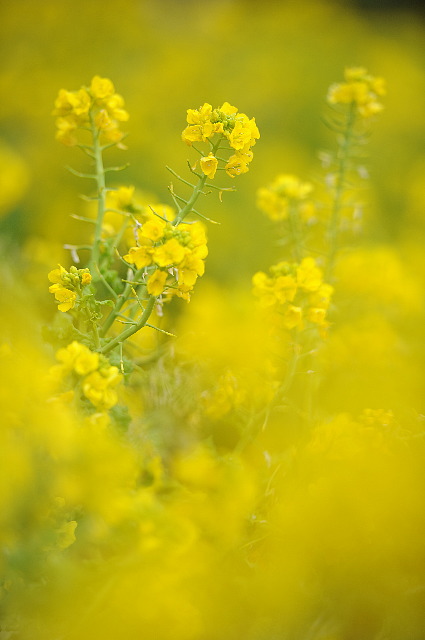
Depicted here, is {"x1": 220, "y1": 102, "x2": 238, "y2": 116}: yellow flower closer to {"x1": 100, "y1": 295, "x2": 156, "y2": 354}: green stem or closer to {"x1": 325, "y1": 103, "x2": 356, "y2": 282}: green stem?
{"x1": 100, "y1": 295, "x2": 156, "y2": 354}: green stem

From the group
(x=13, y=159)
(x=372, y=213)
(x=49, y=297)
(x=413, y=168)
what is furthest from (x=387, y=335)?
(x=413, y=168)

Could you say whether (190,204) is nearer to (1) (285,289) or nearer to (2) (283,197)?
(1) (285,289)

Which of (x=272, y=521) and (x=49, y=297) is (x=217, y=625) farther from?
(x=49, y=297)

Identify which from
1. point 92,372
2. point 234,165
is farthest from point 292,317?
point 92,372

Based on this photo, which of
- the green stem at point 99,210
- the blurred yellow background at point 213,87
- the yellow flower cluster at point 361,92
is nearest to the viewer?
the green stem at point 99,210

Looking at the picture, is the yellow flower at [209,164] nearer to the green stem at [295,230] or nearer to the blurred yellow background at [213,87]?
the green stem at [295,230]

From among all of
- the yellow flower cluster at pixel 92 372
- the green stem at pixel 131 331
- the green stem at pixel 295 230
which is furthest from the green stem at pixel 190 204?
the green stem at pixel 295 230
